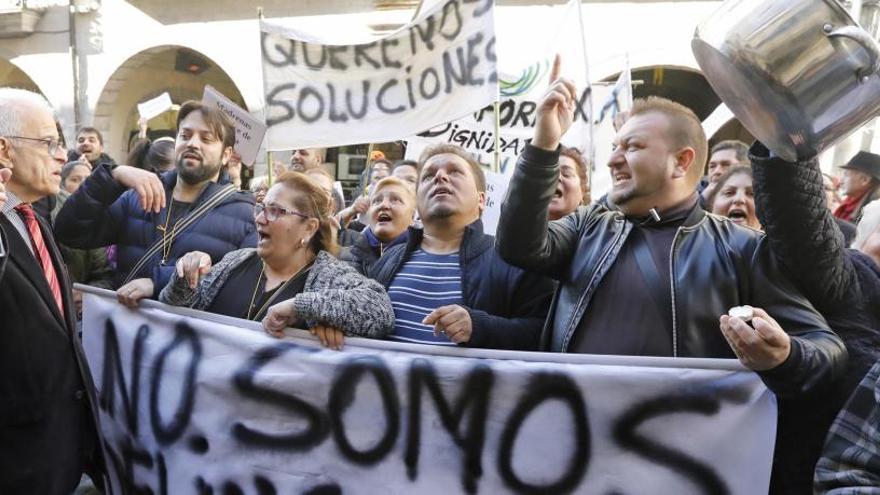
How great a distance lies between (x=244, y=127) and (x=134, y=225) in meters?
1.18

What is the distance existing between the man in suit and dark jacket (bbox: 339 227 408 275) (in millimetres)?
1109

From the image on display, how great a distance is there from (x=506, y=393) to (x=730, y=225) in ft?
2.66

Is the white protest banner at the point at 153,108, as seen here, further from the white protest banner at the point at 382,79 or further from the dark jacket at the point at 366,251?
the dark jacket at the point at 366,251

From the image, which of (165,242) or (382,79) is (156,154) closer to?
(382,79)

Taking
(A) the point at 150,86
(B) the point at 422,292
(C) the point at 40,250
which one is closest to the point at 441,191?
(B) the point at 422,292

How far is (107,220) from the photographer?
132 inches

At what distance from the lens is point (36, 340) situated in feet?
7.31

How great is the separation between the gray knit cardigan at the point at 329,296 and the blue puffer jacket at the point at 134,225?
43 cm

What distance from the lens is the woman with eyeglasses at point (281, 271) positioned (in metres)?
2.52

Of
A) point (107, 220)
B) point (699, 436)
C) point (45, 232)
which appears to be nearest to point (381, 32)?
point (107, 220)

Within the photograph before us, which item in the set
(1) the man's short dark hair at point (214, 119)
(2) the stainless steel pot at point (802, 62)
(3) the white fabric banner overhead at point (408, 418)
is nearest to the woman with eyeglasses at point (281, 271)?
(3) the white fabric banner overhead at point (408, 418)

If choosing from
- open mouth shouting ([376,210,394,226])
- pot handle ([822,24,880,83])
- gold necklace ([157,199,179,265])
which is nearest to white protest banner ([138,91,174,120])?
gold necklace ([157,199,179,265])

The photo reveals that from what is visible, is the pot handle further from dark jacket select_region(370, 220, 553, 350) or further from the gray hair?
the gray hair

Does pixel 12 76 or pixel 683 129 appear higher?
pixel 12 76
